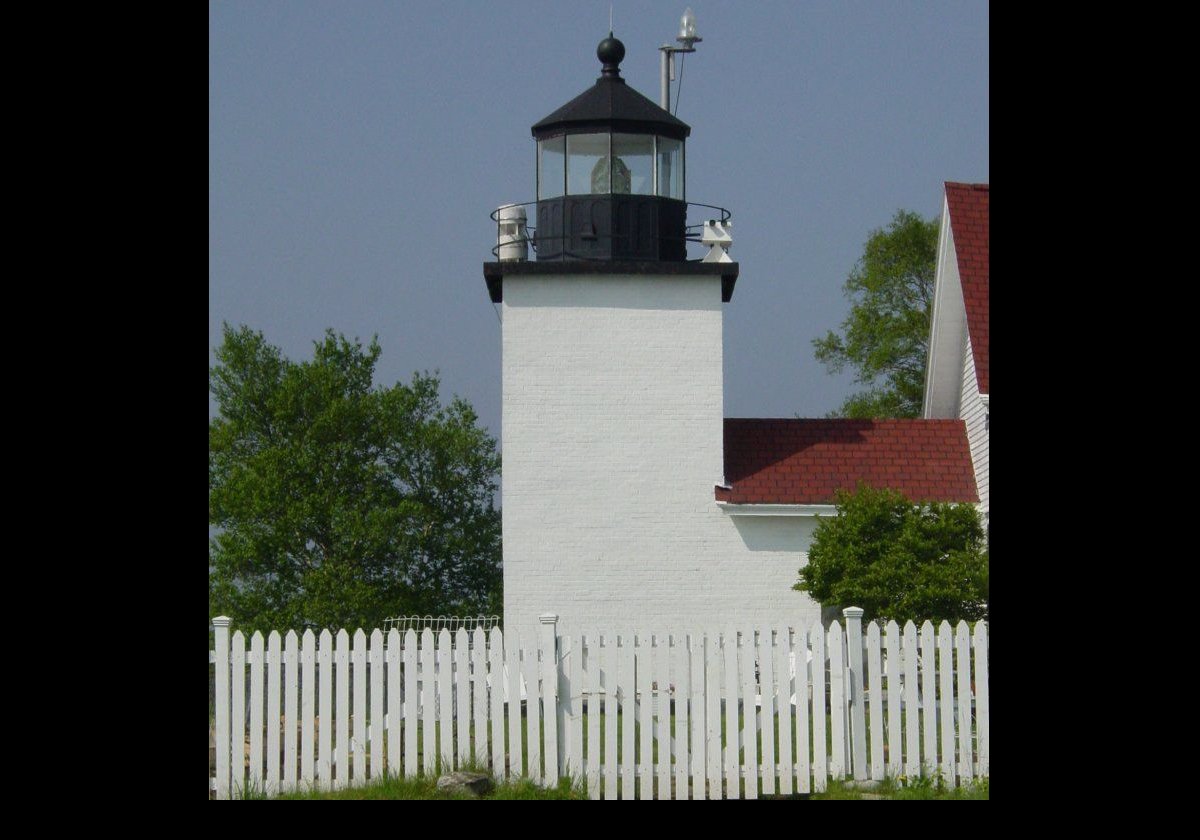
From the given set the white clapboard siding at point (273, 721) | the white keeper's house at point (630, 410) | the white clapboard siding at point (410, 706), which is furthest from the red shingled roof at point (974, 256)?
the white clapboard siding at point (273, 721)

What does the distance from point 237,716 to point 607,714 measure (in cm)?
233

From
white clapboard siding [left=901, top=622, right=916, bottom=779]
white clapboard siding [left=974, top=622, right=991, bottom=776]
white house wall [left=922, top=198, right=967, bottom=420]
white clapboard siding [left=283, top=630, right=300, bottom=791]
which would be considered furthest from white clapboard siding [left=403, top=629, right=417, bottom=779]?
white house wall [left=922, top=198, right=967, bottom=420]

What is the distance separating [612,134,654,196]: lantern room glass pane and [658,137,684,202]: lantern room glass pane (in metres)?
0.11

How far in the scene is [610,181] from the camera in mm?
16891

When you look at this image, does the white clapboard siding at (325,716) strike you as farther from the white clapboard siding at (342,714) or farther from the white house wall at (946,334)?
the white house wall at (946,334)

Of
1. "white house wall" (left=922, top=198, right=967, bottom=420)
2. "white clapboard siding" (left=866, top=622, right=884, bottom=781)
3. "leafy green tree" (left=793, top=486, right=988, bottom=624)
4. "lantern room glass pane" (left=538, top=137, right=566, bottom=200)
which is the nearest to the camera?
"white clapboard siding" (left=866, top=622, right=884, bottom=781)

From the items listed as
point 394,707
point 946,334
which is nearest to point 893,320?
point 946,334

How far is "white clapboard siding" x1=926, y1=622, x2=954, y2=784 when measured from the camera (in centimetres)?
984

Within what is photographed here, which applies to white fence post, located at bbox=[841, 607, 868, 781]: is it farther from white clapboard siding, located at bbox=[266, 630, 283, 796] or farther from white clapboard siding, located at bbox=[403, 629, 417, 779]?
white clapboard siding, located at bbox=[266, 630, 283, 796]
